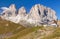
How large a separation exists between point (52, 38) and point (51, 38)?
134cm

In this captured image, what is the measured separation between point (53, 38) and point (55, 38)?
5.88 feet

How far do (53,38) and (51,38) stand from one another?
113 inches

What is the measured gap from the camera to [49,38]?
15662cm

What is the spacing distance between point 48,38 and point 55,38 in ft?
26.5

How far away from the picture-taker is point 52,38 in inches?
6093

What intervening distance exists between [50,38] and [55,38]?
5.33 m

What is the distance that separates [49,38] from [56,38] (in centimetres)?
760

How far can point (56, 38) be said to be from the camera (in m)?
151

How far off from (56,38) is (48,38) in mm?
9559

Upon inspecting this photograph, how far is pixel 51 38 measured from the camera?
511 ft

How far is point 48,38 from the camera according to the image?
520 feet

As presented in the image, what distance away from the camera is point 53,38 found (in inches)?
6038

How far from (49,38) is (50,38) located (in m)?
0.90
